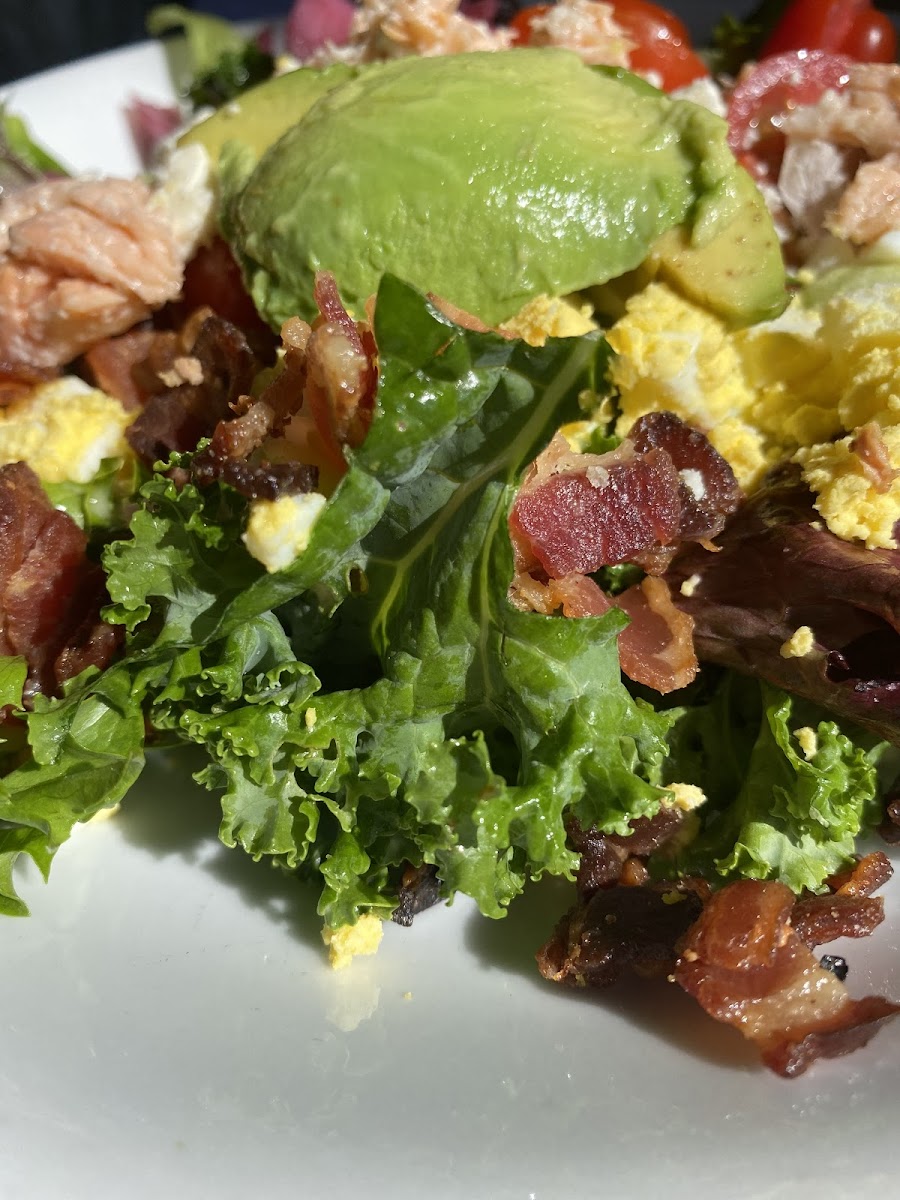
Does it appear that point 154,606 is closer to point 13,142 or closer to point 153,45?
point 13,142

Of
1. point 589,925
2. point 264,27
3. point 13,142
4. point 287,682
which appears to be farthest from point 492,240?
point 264,27

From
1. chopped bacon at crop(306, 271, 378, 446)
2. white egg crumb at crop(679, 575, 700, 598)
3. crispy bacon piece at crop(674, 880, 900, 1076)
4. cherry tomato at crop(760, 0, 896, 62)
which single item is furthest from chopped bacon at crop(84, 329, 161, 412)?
cherry tomato at crop(760, 0, 896, 62)

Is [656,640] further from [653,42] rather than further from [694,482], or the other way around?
[653,42]

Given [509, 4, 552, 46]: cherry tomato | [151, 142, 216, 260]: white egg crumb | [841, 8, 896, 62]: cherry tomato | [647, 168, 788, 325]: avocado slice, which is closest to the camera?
[647, 168, 788, 325]: avocado slice

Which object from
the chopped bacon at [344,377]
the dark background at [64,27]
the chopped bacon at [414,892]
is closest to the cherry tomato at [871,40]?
the chopped bacon at [344,377]

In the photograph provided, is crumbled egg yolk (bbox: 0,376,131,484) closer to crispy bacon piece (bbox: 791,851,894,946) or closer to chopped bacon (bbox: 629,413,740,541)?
chopped bacon (bbox: 629,413,740,541)

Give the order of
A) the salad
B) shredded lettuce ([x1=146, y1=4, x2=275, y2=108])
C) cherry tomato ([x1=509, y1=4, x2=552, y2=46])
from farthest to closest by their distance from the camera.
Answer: shredded lettuce ([x1=146, y1=4, x2=275, y2=108]) → cherry tomato ([x1=509, y1=4, x2=552, y2=46]) → the salad
